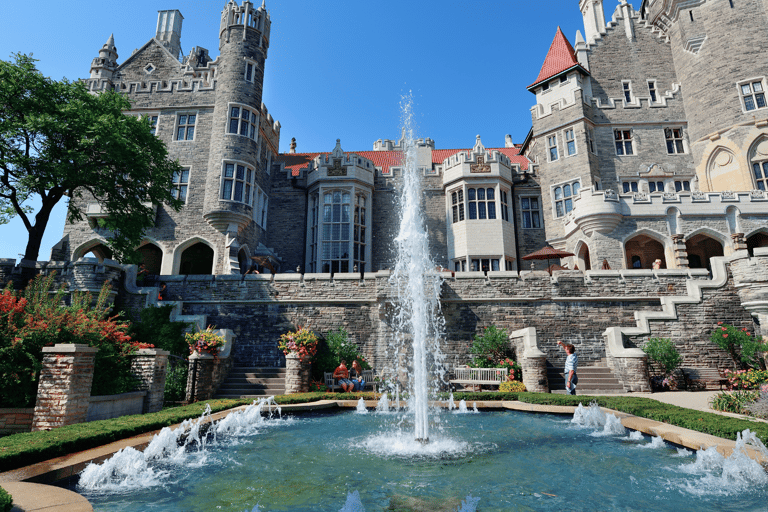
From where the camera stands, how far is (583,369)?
1550 centimetres

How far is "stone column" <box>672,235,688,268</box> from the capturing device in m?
19.2

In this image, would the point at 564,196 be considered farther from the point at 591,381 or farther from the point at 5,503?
the point at 5,503

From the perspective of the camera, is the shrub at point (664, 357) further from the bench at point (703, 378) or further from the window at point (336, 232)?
the window at point (336, 232)

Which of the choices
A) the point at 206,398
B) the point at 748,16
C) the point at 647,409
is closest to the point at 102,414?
the point at 206,398

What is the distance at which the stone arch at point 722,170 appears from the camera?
2273 cm

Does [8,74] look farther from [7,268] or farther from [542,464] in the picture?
[542,464]

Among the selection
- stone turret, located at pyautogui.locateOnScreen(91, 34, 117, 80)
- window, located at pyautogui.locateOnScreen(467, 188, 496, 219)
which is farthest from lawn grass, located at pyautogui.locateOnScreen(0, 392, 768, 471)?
stone turret, located at pyautogui.locateOnScreen(91, 34, 117, 80)

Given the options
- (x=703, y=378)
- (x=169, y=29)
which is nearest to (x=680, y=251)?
(x=703, y=378)

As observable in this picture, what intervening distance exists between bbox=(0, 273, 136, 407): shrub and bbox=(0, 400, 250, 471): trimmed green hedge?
150 cm

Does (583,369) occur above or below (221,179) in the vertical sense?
below

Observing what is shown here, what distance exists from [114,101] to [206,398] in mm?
14565

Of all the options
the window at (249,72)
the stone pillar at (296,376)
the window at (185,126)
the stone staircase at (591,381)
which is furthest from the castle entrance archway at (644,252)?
the window at (185,126)

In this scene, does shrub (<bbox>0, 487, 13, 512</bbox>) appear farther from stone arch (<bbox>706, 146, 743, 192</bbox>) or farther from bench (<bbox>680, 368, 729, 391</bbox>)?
stone arch (<bbox>706, 146, 743, 192</bbox>)

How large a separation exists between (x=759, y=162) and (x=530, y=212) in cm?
1170
